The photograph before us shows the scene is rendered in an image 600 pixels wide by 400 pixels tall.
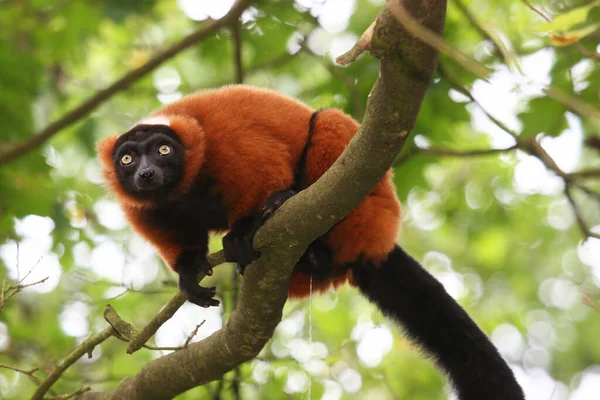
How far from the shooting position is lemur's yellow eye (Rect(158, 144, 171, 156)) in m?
4.76

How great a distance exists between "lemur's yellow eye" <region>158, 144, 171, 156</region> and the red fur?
128 mm

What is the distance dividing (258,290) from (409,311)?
1.44m

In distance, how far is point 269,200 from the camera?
166 inches

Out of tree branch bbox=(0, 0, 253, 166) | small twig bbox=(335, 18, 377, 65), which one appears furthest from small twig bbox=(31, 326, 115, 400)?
tree branch bbox=(0, 0, 253, 166)

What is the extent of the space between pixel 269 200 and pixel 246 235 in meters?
0.32

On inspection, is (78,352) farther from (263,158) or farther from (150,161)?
(263,158)

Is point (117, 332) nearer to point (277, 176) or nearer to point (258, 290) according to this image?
point (258, 290)

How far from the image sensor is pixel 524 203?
1127 cm

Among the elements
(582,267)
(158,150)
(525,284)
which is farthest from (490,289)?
(158,150)

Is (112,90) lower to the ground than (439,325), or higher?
higher

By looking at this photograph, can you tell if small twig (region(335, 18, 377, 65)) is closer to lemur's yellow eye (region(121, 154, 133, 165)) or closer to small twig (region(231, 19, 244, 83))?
lemur's yellow eye (region(121, 154, 133, 165))

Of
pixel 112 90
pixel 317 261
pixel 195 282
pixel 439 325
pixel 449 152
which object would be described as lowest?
pixel 439 325

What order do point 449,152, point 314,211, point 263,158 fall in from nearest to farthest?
point 314,211, point 263,158, point 449,152

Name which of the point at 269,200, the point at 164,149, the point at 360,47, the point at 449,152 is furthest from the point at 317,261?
the point at 360,47
